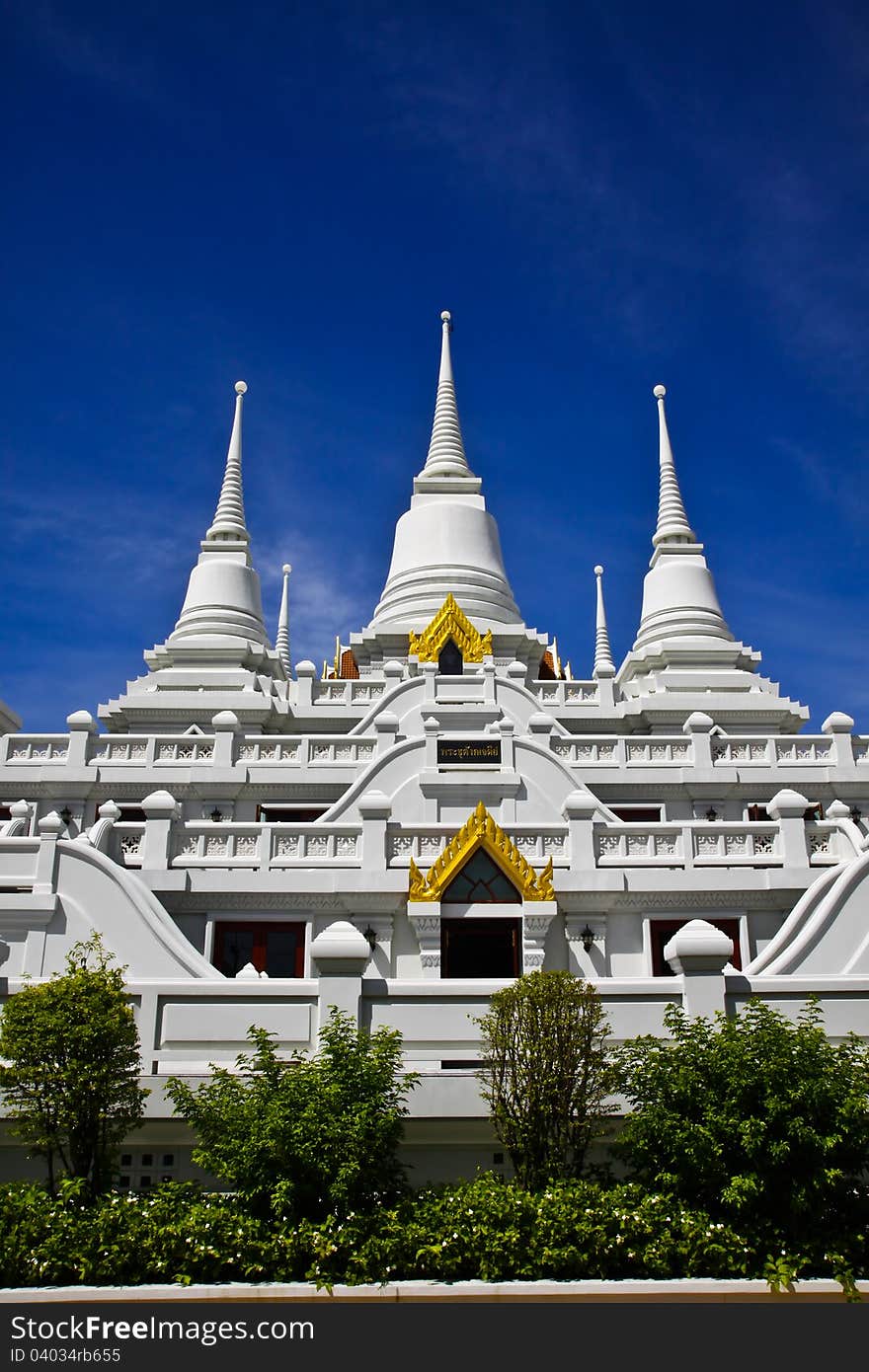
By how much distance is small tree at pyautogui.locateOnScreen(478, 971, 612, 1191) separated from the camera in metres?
12.7

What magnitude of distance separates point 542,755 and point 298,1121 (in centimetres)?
1306

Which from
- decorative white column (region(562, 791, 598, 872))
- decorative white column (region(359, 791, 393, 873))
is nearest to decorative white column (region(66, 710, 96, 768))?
decorative white column (region(359, 791, 393, 873))

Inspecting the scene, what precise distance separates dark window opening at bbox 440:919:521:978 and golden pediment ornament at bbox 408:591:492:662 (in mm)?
13593

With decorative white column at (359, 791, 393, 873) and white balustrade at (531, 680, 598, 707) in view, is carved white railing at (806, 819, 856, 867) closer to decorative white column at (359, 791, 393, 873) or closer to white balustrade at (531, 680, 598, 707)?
decorative white column at (359, 791, 393, 873)

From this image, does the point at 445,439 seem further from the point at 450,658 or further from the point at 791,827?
the point at 791,827

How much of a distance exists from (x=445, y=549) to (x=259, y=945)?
2010 centimetres

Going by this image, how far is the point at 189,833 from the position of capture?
68.2 feet

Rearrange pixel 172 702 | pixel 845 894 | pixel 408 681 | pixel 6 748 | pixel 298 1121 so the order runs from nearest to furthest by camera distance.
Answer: pixel 298 1121 → pixel 845 894 → pixel 6 748 → pixel 408 681 → pixel 172 702

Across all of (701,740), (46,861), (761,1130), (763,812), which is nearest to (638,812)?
(701,740)

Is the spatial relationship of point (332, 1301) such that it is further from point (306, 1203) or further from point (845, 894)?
point (845, 894)

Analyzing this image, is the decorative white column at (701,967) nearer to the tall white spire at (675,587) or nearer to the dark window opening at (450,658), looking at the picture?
the dark window opening at (450,658)

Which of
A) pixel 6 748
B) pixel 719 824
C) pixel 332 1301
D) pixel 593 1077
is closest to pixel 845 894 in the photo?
pixel 719 824

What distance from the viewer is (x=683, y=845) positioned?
20.8m

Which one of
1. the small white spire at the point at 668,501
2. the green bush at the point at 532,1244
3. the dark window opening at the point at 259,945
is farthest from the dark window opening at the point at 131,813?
the small white spire at the point at 668,501
